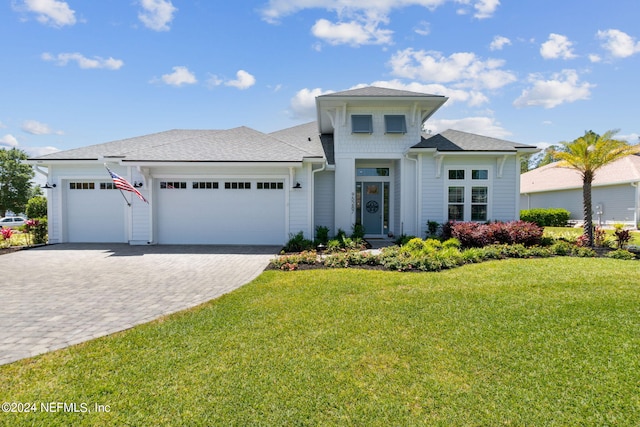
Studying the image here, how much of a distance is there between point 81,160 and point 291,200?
26.3ft

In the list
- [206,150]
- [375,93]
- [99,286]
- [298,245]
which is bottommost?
[99,286]

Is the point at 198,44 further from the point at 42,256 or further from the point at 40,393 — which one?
the point at 40,393

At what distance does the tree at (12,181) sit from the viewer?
30.4 meters

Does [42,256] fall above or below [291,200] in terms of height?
below

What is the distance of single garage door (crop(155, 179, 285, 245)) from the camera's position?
37.0 ft

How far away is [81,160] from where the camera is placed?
11.2 m

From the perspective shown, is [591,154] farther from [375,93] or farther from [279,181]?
[279,181]

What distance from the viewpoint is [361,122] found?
12070mm

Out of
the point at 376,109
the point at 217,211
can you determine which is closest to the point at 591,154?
the point at 376,109

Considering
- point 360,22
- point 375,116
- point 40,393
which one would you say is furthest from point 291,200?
point 40,393

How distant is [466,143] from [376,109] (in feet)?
12.7

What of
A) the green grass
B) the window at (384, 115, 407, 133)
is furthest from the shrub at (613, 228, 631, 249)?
the window at (384, 115, 407, 133)

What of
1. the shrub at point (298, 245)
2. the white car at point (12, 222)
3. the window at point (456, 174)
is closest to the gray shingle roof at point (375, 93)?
the window at point (456, 174)

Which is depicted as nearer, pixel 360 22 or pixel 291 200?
pixel 360 22
